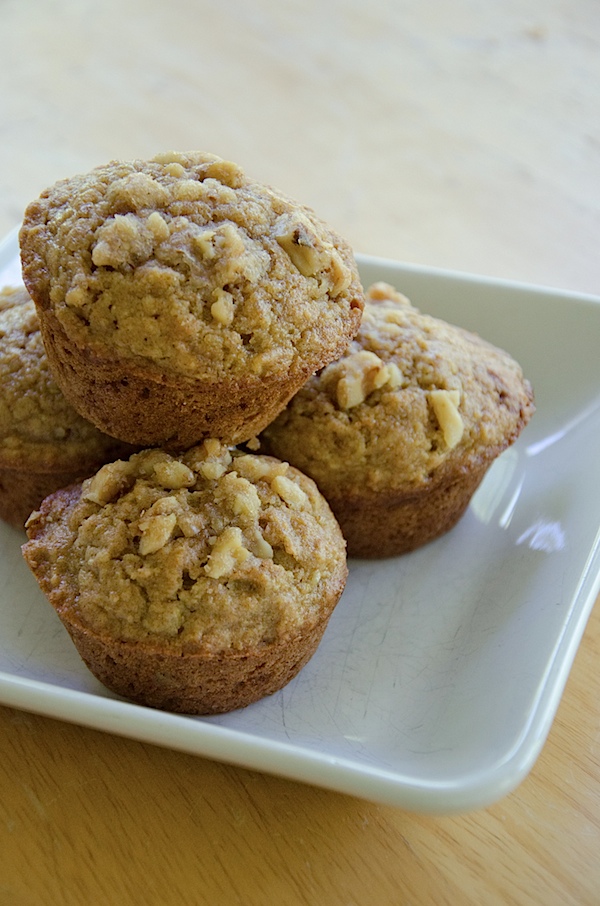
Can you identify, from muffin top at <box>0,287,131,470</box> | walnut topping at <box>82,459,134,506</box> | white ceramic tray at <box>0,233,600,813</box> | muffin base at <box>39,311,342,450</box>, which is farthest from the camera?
muffin top at <box>0,287,131,470</box>

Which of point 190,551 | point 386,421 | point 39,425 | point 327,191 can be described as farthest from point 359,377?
point 327,191

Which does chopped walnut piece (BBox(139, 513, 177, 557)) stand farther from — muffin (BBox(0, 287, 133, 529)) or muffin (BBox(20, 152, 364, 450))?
muffin (BBox(0, 287, 133, 529))

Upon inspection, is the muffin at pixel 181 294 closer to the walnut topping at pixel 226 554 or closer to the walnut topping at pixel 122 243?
the walnut topping at pixel 122 243

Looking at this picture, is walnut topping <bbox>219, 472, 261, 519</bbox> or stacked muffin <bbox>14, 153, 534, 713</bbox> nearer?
stacked muffin <bbox>14, 153, 534, 713</bbox>

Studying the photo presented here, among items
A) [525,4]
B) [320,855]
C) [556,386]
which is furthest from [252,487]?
[525,4]

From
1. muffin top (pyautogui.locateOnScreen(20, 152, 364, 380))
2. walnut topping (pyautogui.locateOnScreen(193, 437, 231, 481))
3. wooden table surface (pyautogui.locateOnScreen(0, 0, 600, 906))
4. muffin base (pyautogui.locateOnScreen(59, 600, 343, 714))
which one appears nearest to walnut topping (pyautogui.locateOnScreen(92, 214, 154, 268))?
muffin top (pyautogui.locateOnScreen(20, 152, 364, 380))

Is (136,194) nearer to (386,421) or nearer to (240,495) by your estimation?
(240,495)
